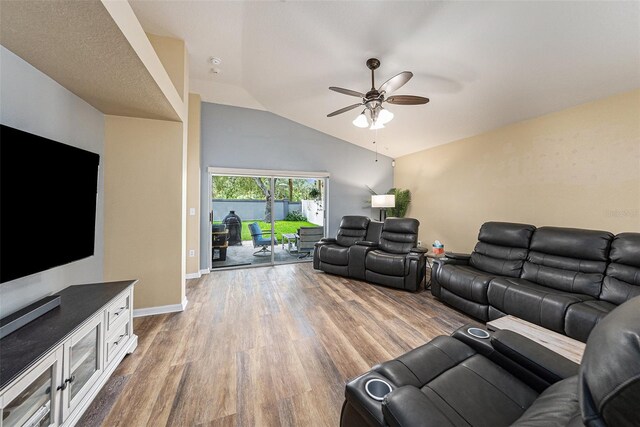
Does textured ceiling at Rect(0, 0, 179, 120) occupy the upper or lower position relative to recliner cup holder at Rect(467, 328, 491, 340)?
upper

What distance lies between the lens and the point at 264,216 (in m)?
4.97

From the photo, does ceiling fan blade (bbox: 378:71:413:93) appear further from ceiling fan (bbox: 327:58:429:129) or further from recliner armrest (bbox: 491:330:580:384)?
recliner armrest (bbox: 491:330:580:384)

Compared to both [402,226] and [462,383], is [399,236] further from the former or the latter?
[462,383]

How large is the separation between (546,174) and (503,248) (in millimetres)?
1226

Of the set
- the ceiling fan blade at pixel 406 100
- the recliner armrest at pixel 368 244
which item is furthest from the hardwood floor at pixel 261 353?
the ceiling fan blade at pixel 406 100

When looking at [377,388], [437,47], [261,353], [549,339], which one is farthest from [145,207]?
[549,339]

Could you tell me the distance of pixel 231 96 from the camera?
169 inches

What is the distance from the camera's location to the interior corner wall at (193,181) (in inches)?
156

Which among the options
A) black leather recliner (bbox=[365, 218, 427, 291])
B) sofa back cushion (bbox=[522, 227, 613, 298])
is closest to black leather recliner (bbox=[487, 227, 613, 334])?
sofa back cushion (bbox=[522, 227, 613, 298])

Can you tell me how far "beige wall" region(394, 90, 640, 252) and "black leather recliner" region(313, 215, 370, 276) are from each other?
63.3 inches

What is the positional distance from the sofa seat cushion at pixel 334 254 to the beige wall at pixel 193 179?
2236 millimetres

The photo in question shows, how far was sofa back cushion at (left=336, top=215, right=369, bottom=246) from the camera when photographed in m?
4.57

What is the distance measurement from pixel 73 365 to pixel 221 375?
87cm

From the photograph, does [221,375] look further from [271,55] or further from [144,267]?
[271,55]
